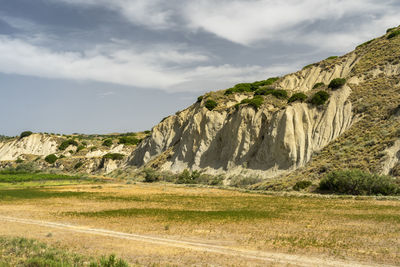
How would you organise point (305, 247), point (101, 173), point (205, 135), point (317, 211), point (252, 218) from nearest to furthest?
point (305, 247), point (252, 218), point (317, 211), point (205, 135), point (101, 173)

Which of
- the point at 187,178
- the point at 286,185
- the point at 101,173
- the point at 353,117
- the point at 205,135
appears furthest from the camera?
the point at 101,173

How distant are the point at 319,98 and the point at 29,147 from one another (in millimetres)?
107036

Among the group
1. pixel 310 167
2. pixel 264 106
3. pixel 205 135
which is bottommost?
pixel 310 167

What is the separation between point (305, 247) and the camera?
13.8 m

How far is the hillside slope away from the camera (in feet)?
147

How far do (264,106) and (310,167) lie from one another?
1909 cm

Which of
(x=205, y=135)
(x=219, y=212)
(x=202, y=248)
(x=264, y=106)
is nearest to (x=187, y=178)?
(x=205, y=135)

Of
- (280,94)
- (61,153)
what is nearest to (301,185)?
(280,94)

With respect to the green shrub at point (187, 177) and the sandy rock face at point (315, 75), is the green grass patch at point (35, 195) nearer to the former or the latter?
the green shrub at point (187, 177)

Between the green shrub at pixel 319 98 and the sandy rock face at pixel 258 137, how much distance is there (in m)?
0.99

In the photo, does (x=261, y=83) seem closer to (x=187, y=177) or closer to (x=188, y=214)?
(x=187, y=177)

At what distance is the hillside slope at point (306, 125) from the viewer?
4494 centimetres

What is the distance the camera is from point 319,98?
54.7 m

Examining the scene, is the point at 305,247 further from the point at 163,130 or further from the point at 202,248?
the point at 163,130
